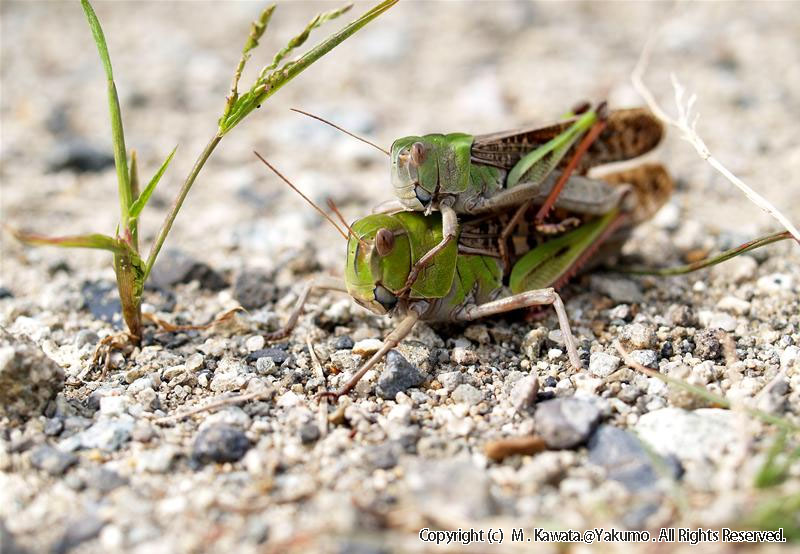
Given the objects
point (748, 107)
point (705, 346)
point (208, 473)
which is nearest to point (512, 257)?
point (705, 346)

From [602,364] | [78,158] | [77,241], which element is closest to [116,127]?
[77,241]

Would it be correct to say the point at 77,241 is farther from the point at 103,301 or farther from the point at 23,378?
the point at 103,301

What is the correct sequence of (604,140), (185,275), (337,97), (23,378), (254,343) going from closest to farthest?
(23,378), (254,343), (604,140), (185,275), (337,97)

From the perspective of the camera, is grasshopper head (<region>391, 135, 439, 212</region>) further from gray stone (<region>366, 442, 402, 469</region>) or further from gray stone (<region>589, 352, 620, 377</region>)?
gray stone (<region>366, 442, 402, 469</region>)


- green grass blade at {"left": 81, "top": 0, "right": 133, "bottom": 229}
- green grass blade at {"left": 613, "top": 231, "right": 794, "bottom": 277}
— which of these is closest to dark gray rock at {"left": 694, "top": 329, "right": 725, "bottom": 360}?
green grass blade at {"left": 613, "top": 231, "right": 794, "bottom": 277}

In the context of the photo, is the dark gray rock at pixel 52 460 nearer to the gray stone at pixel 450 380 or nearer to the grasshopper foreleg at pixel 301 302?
the grasshopper foreleg at pixel 301 302

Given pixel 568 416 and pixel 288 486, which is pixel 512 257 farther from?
pixel 288 486
